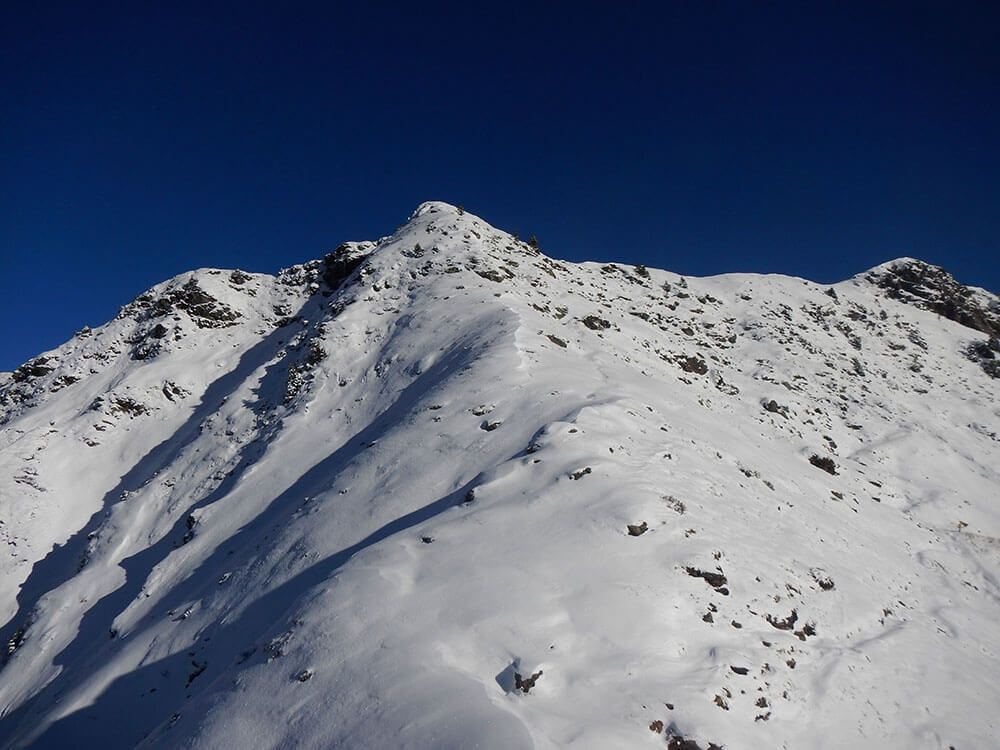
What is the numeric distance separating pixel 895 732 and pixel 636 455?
7824 millimetres

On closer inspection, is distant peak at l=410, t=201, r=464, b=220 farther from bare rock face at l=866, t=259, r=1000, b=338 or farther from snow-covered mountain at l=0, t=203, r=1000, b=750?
bare rock face at l=866, t=259, r=1000, b=338

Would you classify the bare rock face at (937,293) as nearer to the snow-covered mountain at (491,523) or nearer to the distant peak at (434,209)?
the snow-covered mountain at (491,523)

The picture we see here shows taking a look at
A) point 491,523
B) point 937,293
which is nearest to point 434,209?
point 491,523

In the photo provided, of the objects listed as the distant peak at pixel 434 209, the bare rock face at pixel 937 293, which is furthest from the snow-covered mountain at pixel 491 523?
the bare rock face at pixel 937 293

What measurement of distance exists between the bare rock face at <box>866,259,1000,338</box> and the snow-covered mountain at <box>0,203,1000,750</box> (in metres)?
10.3

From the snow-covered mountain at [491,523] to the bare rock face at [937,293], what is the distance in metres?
10.3

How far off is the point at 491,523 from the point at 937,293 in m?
64.1

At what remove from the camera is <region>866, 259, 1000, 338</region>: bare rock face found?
52.2 metres

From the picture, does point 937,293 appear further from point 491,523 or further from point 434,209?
point 491,523

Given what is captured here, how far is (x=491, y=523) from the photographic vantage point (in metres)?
11.8

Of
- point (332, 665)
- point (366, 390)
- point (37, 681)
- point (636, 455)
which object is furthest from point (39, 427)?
point (636, 455)

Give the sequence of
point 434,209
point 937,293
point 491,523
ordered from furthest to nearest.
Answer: point 937,293 → point 434,209 → point 491,523

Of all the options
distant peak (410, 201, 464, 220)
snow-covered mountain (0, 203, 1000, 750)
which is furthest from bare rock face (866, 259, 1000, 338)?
distant peak (410, 201, 464, 220)

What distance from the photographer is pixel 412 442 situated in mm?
18047
